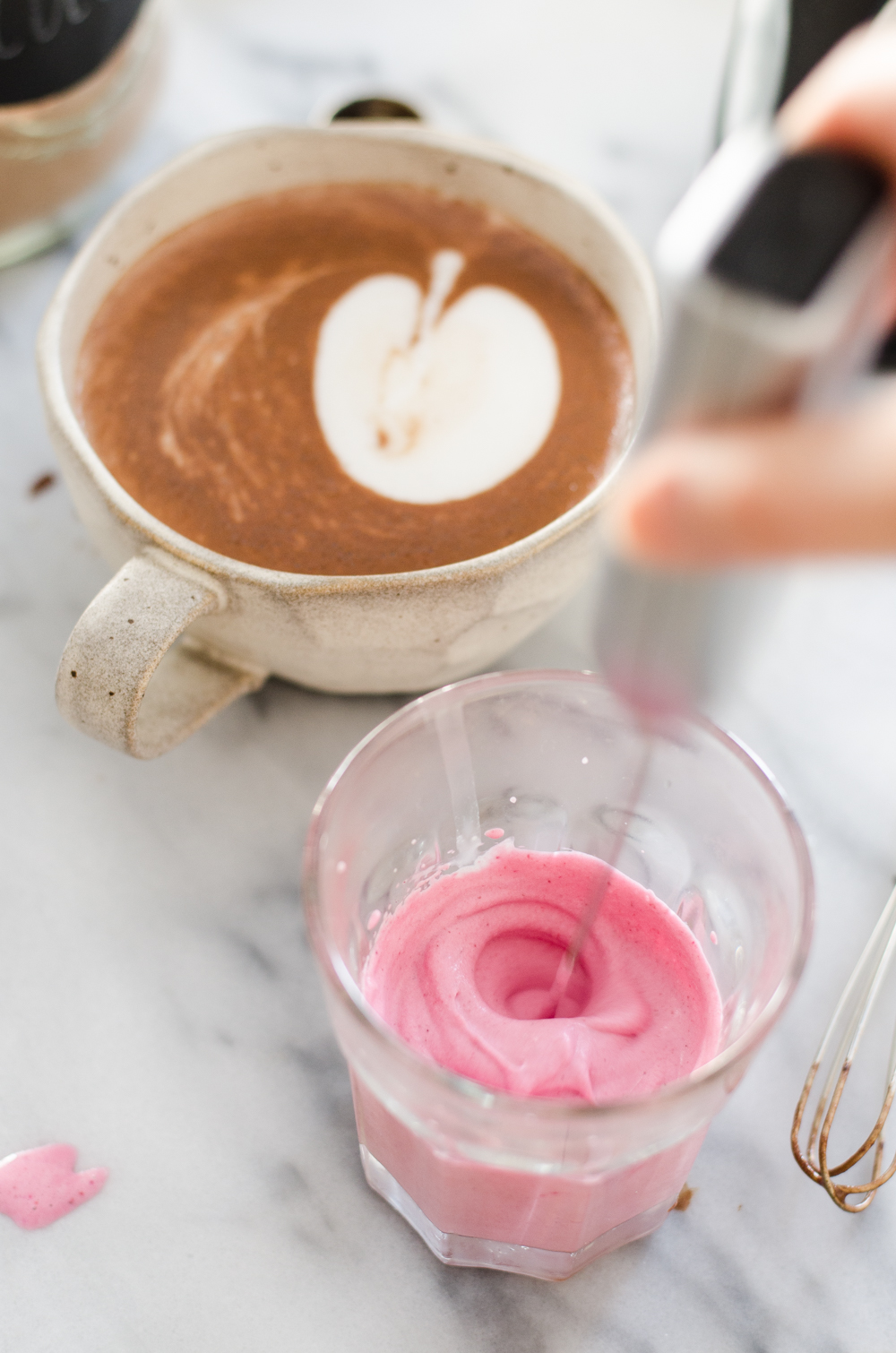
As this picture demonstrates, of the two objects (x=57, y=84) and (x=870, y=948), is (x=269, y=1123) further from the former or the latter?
(x=57, y=84)

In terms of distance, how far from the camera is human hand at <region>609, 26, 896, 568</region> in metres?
0.30

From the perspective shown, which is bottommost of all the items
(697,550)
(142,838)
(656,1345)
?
(656,1345)

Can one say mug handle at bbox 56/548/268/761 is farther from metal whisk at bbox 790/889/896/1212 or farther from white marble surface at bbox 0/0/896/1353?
metal whisk at bbox 790/889/896/1212

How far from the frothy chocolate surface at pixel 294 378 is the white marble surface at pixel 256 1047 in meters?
0.11

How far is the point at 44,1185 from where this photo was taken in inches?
21.9

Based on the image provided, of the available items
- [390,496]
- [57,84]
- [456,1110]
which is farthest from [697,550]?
[57,84]

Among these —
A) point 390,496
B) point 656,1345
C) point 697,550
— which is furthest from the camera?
point 390,496

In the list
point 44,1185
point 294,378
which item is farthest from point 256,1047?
point 294,378

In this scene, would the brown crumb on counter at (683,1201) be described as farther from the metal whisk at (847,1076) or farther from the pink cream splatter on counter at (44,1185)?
the pink cream splatter on counter at (44,1185)

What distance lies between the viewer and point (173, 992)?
2.00ft

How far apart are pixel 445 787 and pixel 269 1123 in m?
0.18

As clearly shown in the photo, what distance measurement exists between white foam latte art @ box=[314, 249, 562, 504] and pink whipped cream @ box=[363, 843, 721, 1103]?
215 millimetres

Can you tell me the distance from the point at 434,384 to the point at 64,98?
288 mm

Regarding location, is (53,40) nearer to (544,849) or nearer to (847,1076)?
(544,849)
